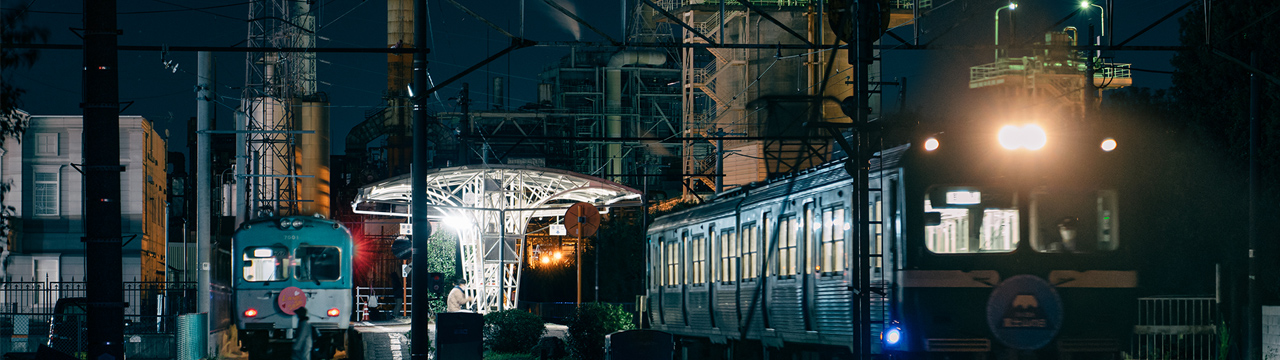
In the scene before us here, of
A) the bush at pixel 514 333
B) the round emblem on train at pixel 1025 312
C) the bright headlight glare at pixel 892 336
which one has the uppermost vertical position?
the round emblem on train at pixel 1025 312

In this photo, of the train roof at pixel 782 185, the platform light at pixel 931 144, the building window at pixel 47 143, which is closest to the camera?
the platform light at pixel 931 144

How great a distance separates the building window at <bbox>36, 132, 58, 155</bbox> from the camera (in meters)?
46.9

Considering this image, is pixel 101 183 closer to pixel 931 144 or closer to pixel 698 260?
pixel 931 144

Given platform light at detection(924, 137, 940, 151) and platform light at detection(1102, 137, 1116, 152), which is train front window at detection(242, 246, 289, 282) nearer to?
platform light at detection(924, 137, 940, 151)

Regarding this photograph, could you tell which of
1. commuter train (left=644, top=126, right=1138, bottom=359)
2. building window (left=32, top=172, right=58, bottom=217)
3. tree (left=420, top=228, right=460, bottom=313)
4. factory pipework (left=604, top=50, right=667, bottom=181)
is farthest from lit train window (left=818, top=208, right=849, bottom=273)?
factory pipework (left=604, top=50, right=667, bottom=181)

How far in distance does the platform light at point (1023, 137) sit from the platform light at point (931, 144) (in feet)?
2.47

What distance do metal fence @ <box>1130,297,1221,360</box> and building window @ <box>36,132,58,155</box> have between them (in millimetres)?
39708

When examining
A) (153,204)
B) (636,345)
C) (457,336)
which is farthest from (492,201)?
(153,204)

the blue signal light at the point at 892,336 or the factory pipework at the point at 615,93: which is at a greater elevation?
the factory pipework at the point at 615,93

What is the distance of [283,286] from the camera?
23.6m

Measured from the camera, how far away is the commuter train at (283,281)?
76.4 ft

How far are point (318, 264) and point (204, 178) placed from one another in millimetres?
3682

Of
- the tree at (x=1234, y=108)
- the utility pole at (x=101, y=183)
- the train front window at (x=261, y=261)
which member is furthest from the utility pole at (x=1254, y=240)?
the train front window at (x=261, y=261)

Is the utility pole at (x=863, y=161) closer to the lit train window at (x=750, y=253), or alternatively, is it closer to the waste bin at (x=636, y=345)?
the waste bin at (x=636, y=345)
